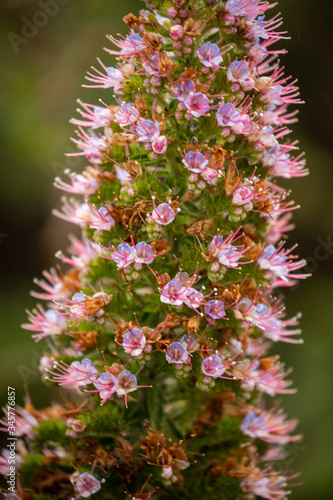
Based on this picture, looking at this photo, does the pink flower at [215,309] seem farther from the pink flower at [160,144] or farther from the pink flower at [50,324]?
the pink flower at [50,324]

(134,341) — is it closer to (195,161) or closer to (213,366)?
(213,366)

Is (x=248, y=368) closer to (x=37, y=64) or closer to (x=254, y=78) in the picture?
(x=254, y=78)

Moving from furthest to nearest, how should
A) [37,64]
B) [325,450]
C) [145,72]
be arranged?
[37,64]
[325,450]
[145,72]

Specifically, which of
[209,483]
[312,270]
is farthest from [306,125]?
[209,483]

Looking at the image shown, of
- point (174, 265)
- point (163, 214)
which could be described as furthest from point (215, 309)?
point (163, 214)

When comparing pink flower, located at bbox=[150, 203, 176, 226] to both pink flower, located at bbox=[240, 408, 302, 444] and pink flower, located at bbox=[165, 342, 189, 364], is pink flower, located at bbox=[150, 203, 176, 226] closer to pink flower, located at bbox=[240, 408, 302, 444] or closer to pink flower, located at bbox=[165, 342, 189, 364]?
pink flower, located at bbox=[165, 342, 189, 364]

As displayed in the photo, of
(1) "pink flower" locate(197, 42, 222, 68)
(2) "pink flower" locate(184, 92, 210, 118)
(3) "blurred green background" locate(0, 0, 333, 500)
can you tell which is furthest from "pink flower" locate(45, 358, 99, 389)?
(3) "blurred green background" locate(0, 0, 333, 500)

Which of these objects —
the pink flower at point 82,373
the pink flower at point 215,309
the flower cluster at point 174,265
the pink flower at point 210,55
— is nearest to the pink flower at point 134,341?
the flower cluster at point 174,265
